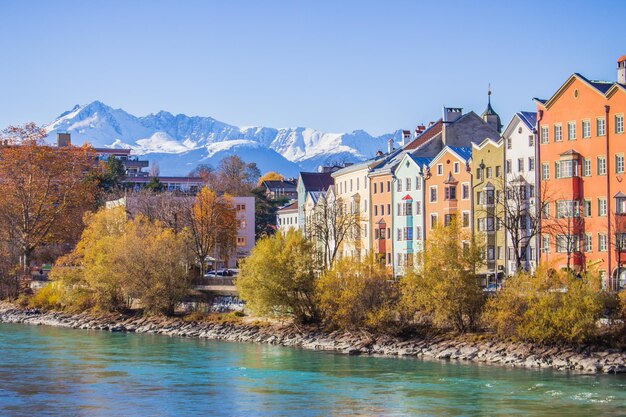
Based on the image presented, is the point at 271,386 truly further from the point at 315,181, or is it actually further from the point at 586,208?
the point at 315,181

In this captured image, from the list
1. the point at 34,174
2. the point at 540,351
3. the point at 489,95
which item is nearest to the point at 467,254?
the point at 540,351

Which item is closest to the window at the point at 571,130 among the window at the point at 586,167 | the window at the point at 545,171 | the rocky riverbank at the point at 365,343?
the window at the point at 586,167

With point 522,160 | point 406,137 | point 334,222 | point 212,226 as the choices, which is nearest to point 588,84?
point 522,160

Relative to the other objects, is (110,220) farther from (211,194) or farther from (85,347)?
(85,347)

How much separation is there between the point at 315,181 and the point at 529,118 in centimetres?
6109

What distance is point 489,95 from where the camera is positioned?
101250 mm

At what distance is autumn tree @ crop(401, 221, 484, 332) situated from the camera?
6831 centimetres

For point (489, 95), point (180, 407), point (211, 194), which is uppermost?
point (489, 95)

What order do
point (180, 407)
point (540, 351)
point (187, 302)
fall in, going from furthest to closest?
point (187, 302), point (540, 351), point (180, 407)

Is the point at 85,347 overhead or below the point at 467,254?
below

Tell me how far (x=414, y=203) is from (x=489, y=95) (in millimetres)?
12759

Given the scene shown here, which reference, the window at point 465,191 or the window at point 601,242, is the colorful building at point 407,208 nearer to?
the window at point 465,191

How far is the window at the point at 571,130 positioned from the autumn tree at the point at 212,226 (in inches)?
1515

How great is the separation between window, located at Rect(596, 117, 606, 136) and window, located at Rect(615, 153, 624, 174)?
2.05 meters
